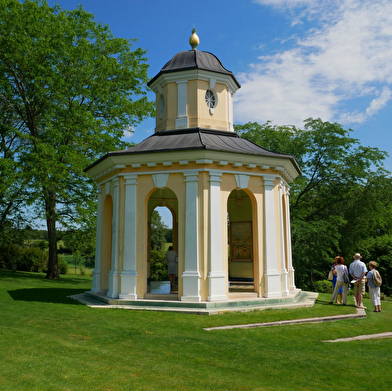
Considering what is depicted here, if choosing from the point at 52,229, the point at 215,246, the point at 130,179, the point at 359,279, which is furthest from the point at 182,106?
the point at 52,229

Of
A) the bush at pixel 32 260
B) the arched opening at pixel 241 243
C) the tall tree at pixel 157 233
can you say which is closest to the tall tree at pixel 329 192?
the arched opening at pixel 241 243

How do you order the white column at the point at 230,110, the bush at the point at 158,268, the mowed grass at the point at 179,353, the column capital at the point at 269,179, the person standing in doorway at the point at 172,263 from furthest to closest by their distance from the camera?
the bush at the point at 158,268, the white column at the point at 230,110, the person standing in doorway at the point at 172,263, the column capital at the point at 269,179, the mowed grass at the point at 179,353

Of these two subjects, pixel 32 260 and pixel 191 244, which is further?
pixel 32 260

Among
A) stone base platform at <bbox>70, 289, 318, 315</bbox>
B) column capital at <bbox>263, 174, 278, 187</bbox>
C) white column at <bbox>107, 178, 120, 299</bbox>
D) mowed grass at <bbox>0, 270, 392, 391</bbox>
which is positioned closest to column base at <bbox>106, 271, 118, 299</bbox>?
white column at <bbox>107, 178, 120, 299</bbox>

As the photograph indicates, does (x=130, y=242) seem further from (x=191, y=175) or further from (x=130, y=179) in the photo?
(x=191, y=175)

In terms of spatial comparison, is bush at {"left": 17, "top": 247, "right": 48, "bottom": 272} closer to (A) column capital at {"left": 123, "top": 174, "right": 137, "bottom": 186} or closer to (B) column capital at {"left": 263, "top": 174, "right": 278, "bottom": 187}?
(A) column capital at {"left": 123, "top": 174, "right": 137, "bottom": 186}

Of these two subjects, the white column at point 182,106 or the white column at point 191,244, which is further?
the white column at point 182,106

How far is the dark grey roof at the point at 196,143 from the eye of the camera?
1248 centimetres

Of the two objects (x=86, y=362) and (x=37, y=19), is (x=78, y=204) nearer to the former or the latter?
(x=37, y=19)

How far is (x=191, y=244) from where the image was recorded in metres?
12.1

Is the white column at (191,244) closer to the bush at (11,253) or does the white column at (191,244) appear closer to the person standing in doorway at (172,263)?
the person standing in doorway at (172,263)

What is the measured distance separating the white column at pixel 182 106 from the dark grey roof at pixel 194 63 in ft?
2.08

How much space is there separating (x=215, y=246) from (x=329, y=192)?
1868cm

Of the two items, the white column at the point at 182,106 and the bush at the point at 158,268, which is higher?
the white column at the point at 182,106
